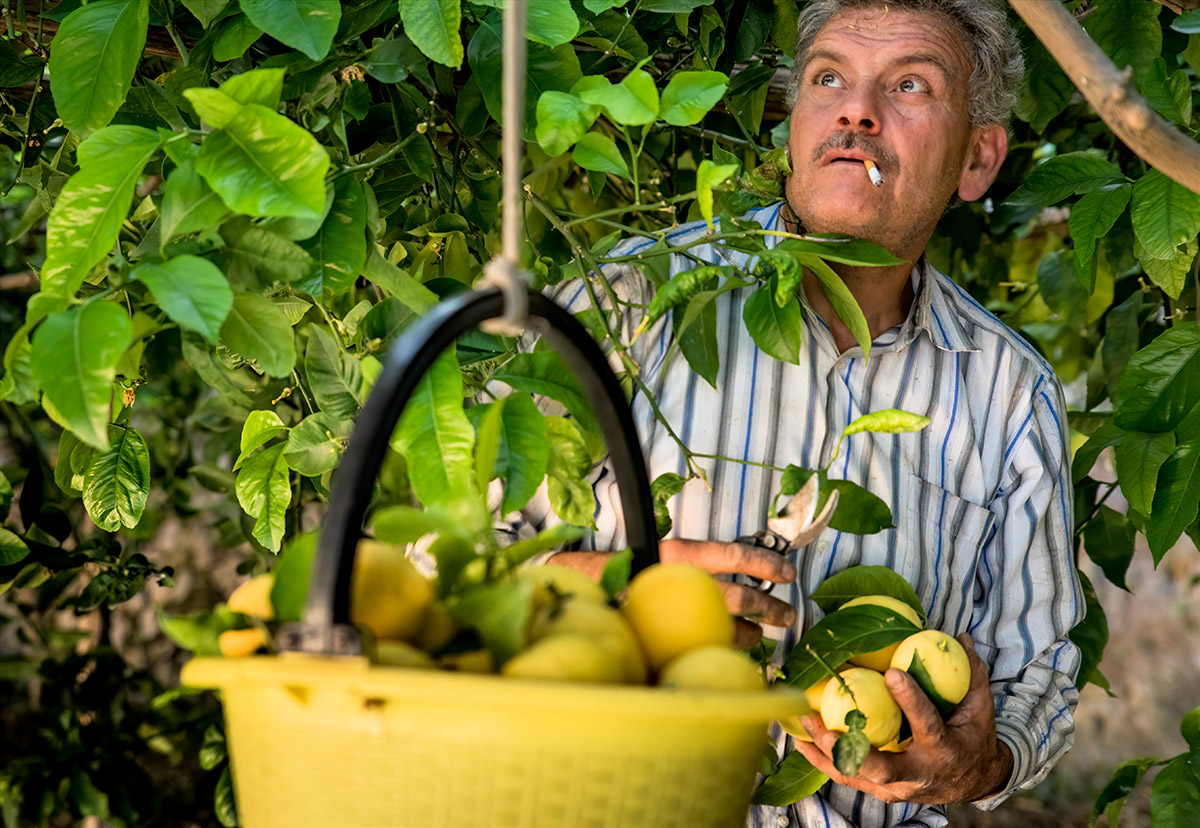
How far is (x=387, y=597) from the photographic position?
456mm

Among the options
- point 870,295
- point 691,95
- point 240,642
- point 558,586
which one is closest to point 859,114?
point 870,295

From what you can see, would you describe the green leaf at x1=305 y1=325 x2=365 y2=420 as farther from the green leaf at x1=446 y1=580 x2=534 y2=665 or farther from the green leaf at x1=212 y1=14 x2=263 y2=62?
the green leaf at x1=446 y1=580 x2=534 y2=665

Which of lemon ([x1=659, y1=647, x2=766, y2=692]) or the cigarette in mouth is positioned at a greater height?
the cigarette in mouth

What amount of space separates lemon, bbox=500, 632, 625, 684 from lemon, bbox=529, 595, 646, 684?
0.5 inches

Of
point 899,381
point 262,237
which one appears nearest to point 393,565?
point 262,237

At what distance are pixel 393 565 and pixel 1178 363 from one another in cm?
95

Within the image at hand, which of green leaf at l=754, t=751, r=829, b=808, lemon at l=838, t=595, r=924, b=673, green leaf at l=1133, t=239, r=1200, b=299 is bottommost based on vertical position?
green leaf at l=754, t=751, r=829, b=808

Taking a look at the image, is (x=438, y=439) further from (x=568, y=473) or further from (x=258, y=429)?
(x=258, y=429)

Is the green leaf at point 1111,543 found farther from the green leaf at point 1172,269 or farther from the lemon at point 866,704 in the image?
the lemon at point 866,704

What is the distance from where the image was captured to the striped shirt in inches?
46.2

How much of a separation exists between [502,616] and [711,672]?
84 millimetres

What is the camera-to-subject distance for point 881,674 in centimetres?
92

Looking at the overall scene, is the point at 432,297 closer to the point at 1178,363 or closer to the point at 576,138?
the point at 576,138

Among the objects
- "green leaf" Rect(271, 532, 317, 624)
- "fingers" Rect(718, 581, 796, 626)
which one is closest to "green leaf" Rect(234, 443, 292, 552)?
"fingers" Rect(718, 581, 796, 626)
